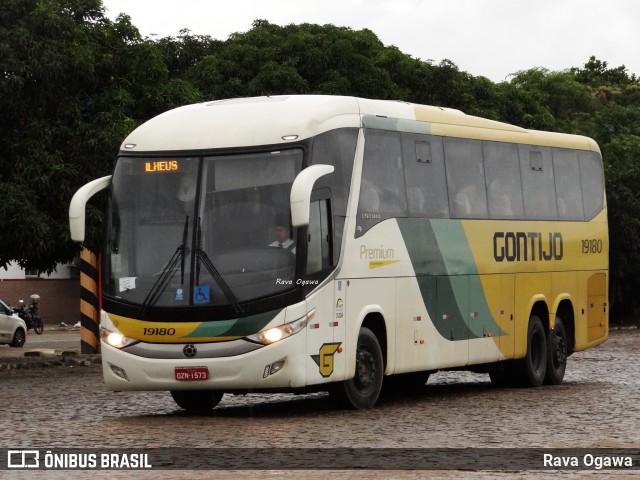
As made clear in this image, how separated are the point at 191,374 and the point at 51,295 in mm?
50466

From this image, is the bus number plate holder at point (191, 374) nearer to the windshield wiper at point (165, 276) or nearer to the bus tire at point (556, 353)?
the windshield wiper at point (165, 276)

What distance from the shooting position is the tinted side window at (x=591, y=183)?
990 inches

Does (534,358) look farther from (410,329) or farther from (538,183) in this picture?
(410,329)

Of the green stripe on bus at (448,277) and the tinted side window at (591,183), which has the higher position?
the tinted side window at (591,183)

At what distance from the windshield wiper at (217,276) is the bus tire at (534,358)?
7429mm

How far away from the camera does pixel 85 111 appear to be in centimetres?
2783

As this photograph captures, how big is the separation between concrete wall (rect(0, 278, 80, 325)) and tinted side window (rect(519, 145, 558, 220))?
144 ft

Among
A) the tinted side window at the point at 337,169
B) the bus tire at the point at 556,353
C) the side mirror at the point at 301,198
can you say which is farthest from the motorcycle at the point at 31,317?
the side mirror at the point at 301,198

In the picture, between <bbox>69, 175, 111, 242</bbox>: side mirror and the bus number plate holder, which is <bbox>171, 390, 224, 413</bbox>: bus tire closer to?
the bus number plate holder

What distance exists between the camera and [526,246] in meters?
22.8

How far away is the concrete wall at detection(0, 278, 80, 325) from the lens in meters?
64.8

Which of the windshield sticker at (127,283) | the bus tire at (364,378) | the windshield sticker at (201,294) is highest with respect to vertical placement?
the windshield sticker at (127,283)

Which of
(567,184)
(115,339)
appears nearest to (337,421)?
(115,339)

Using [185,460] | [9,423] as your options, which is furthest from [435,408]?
[185,460]
